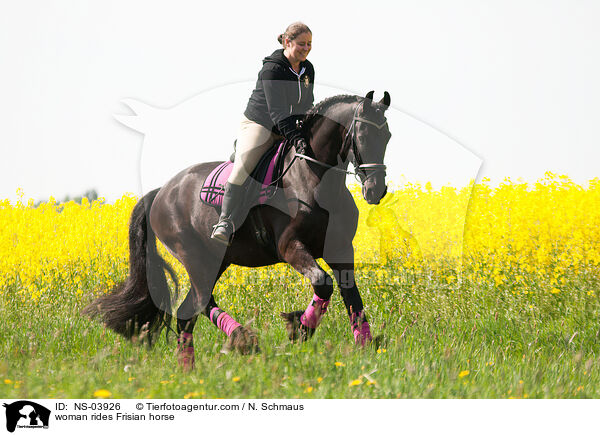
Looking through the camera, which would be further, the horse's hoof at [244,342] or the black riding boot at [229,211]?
the black riding boot at [229,211]

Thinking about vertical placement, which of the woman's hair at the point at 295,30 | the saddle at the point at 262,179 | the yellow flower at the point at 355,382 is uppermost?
the woman's hair at the point at 295,30

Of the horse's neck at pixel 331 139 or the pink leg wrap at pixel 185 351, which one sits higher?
the horse's neck at pixel 331 139

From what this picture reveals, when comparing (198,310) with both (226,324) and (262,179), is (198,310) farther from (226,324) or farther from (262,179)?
(262,179)

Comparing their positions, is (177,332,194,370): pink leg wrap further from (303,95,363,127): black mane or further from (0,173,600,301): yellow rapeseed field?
(303,95,363,127): black mane

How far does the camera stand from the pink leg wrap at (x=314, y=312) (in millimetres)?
4465

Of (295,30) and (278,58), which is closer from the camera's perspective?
(295,30)

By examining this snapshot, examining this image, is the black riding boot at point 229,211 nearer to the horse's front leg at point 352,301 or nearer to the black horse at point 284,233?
the black horse at point 284,233

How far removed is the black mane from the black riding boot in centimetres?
84

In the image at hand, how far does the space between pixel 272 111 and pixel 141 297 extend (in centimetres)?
236

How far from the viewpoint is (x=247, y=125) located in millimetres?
4777

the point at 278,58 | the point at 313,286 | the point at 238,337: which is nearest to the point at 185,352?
the point at 238,337

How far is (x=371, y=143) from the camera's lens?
4004 mm

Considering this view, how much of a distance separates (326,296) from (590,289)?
3.43 metres

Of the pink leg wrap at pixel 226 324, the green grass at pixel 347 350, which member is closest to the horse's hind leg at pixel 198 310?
the pink leg wrap at pixel 226 324
